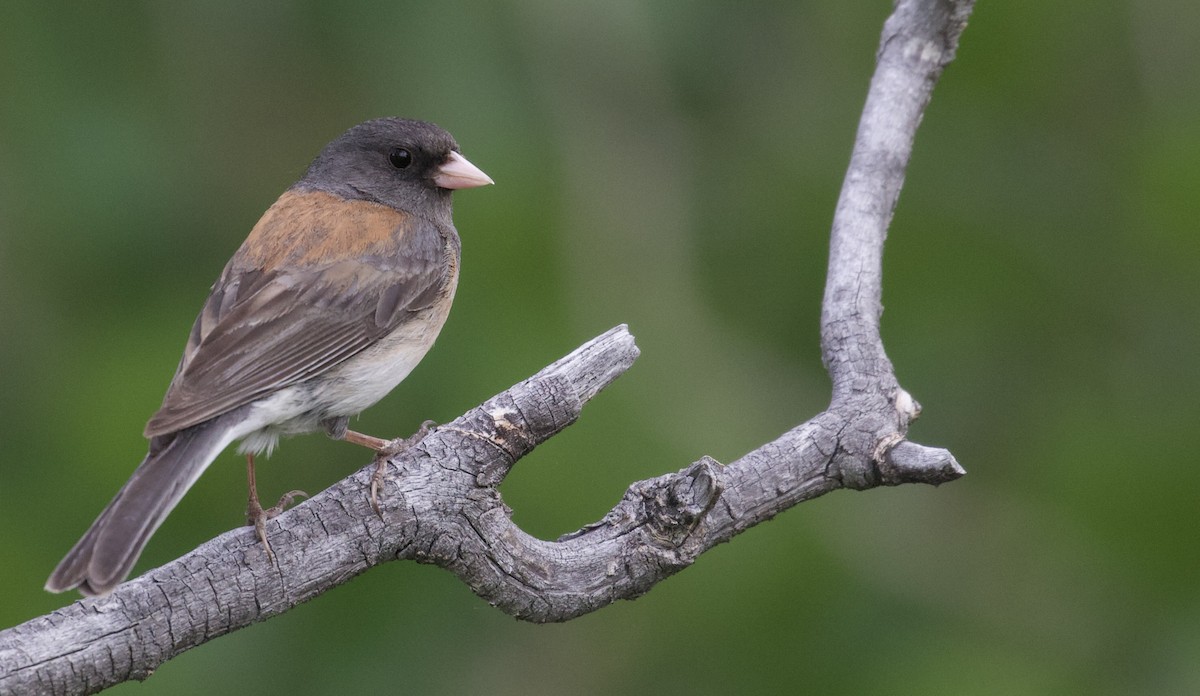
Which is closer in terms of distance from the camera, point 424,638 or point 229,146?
point 424,638

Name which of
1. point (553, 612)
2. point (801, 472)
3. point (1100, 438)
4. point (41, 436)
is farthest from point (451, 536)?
point (1100, 438)

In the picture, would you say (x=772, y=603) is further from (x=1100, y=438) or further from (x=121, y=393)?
(x=121, y=393)

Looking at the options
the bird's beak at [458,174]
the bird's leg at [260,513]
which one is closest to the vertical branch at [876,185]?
the bird's beak at [458,174]

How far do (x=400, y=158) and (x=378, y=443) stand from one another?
2.88 feet

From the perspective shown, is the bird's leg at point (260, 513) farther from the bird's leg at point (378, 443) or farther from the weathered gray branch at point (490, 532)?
the bird's leg at point (378, 443)

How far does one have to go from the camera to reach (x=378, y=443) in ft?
→ 8.52

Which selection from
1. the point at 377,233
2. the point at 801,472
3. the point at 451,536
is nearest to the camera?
the point at 451,536

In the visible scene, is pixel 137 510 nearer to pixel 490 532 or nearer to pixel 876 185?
pixel 490 532

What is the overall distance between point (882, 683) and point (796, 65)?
1704 mm

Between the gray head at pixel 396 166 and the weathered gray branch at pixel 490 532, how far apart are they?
1076 millimetres

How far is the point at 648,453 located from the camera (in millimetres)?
3213

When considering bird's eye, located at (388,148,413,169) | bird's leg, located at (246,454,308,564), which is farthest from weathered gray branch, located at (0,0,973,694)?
bird's eye, located at (388,148,413,169)

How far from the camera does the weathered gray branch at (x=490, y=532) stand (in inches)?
79.0

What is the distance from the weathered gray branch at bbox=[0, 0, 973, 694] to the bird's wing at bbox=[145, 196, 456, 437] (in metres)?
0.33
